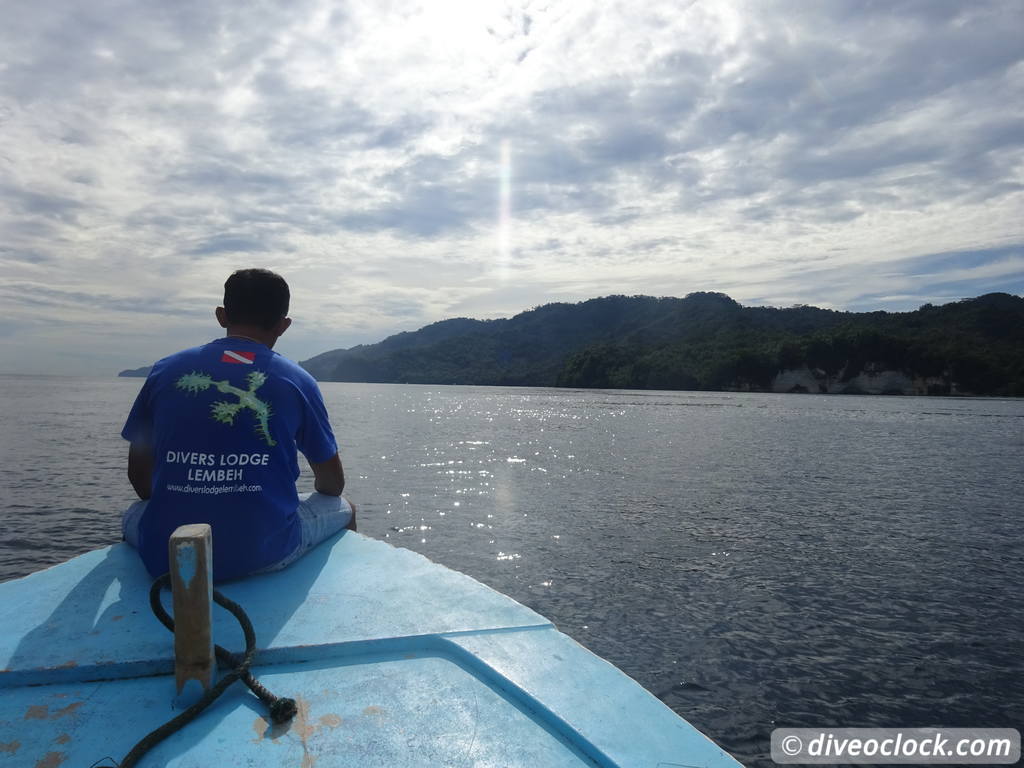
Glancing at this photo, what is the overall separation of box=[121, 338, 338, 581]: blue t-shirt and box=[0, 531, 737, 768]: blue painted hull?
1.06ft

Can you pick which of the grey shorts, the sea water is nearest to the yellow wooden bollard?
the grey shorts

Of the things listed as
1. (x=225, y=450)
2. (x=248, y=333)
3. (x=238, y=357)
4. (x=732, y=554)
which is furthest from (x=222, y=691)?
(x=732, y=554)

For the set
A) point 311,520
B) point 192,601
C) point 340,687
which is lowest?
point 340,687

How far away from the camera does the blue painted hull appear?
232 cm

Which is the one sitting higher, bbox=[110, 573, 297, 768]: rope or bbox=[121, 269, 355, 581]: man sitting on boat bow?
bbox=[121, 269, 355, 581]: man sitting on boat bow

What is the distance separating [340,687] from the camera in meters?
2.74

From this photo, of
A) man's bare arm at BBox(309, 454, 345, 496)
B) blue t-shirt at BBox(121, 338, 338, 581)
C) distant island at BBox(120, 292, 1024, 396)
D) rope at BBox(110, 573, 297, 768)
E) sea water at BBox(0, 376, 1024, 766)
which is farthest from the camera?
distant island at BBox(120, 292, 1024, 396)

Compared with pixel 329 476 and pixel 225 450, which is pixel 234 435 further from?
pixel 329 476

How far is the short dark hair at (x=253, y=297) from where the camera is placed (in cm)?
401

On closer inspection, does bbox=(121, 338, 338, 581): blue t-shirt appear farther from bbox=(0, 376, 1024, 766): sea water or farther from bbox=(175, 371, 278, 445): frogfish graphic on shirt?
bbox=(0, 376, 1024, 766): sea water

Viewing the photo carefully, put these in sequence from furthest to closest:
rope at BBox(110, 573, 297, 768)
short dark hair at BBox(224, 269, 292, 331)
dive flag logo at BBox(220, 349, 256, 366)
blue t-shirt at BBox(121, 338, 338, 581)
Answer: short dark hair at BBox(224, 269, 292, 331), dive flag logo at BBox(220, 349, 256, 366), blue t-shirt at BBox(121, 338, 338, 581), rope at BBox(110, 573, 297, 768)

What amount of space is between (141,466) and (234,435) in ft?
4.35

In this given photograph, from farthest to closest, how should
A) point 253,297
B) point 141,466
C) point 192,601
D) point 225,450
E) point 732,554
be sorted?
point 732,554 < point 141,466 < point 253,297 < point 225,450 < point 192,601

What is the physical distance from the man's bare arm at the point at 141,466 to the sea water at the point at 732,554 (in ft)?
16.0
